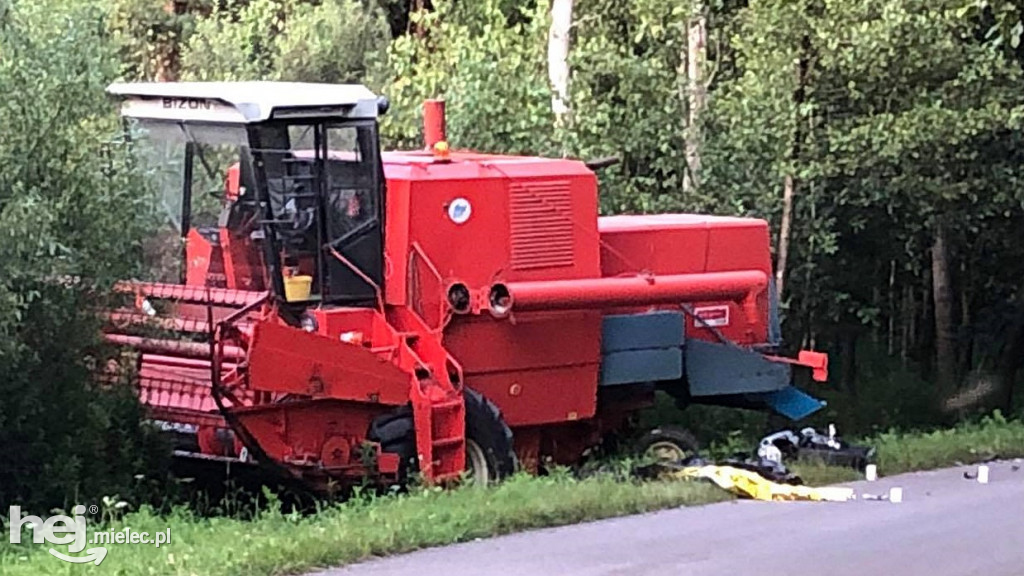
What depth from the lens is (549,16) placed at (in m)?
21.1

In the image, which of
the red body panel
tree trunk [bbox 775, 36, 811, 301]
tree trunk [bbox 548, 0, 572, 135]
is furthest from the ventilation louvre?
tree trunk [bbox 548, 0, 572, 135]

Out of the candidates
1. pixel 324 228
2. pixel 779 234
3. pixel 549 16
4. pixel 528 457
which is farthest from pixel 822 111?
pixel 324 228

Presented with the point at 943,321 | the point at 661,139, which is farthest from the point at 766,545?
the point at 943,321

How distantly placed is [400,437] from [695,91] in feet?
23.6

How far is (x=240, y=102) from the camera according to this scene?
13531mm

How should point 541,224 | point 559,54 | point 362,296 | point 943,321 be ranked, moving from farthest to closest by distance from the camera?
point 943,321 → point 559,54 → point 541,224 → point 362,296

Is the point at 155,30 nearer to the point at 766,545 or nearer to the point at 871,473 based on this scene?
the point at 871,473

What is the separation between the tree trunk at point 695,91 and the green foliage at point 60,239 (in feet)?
26.2

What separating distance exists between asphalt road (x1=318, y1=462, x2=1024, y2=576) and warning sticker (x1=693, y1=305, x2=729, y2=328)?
134 inches

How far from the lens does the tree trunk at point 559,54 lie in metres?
19.6

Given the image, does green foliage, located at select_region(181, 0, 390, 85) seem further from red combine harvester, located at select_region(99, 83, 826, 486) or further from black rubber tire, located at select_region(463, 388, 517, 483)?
black rubber tire, located at select_region(463, 388, 517, 483)

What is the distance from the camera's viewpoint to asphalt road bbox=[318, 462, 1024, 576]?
10172mm

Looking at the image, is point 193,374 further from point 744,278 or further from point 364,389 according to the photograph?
point 744,278
